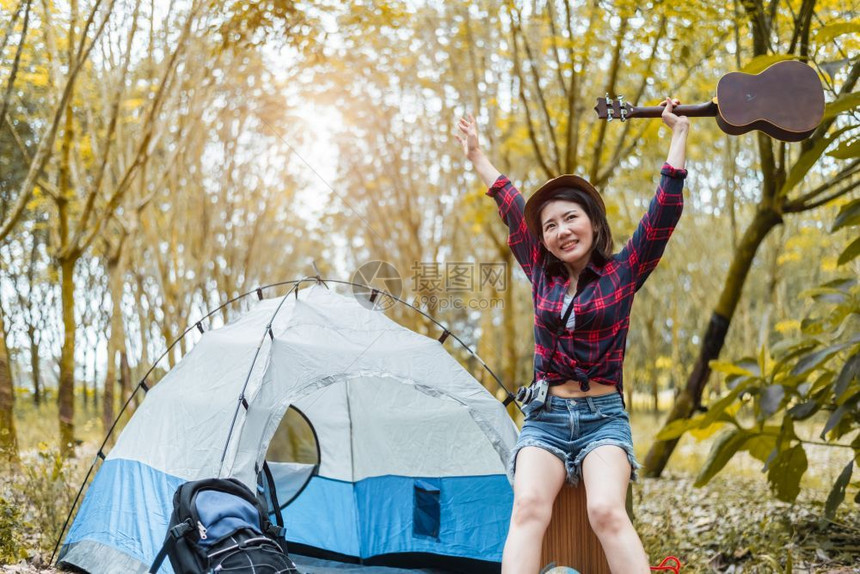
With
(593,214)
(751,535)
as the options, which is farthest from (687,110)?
(751,535)

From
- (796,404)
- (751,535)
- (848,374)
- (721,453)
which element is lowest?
(751,535)

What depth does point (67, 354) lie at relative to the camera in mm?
6117

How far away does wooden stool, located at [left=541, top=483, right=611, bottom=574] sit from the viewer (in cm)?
270

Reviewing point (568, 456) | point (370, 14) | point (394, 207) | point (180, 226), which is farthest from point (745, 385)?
point (394, 207)

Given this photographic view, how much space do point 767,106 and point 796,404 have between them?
242 cm

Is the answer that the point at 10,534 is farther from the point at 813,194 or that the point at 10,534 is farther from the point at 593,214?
the point at 813,194

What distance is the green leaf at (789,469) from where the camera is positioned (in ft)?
13.6

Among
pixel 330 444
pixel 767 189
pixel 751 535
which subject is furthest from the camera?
pixel 767 189

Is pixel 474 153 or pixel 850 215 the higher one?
pixel 474 153

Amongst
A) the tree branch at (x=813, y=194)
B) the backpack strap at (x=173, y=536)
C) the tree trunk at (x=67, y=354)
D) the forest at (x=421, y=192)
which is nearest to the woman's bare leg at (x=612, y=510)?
the backpack strap at (x=173, y=536)

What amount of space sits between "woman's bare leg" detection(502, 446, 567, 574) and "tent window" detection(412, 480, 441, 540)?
183 centimetres

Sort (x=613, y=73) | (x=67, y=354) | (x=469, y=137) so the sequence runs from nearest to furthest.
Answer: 1. (x=469, y=137)
2. (x=613, y=73)
3. (x=67, y=354)

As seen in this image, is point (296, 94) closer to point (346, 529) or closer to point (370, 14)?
point (370, 14)

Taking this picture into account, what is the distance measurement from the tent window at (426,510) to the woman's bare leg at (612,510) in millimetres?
1937
